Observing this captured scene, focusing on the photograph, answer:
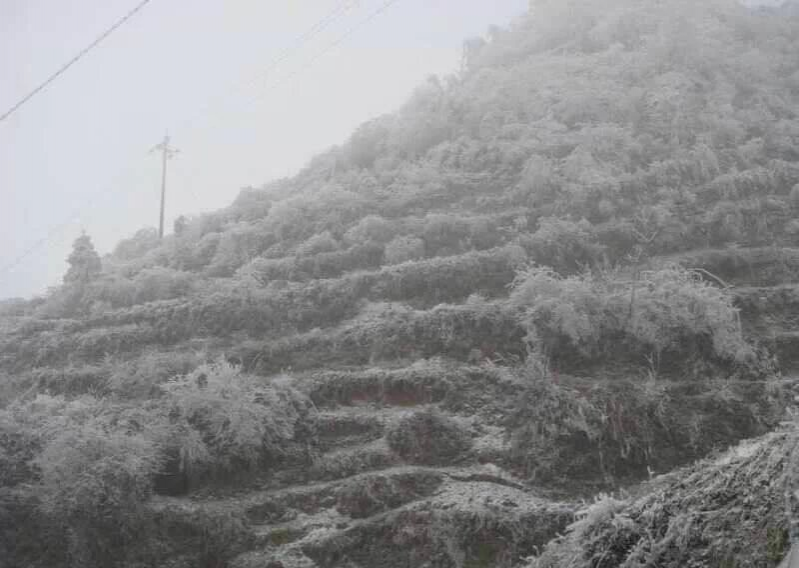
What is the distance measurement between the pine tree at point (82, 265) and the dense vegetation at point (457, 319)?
0.08 meters

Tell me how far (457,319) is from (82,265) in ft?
47.2

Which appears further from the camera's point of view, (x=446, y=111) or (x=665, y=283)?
(x=446, y=111)

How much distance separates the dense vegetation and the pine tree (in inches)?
3.0

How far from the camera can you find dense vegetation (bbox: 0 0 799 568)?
1037 centimetres

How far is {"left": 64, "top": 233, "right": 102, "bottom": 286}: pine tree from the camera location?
21.1 m

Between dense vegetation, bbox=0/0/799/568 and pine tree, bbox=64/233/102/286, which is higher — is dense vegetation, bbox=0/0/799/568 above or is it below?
below

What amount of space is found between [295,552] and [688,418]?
718 cm

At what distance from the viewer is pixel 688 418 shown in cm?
1096

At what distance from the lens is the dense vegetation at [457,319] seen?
10367 millimetres

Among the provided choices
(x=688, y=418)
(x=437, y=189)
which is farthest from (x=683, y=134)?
(x=688, y=418)

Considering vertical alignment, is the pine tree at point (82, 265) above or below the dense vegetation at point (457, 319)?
above

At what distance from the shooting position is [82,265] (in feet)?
69.6

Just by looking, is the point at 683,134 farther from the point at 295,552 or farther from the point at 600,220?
the point at 295,552

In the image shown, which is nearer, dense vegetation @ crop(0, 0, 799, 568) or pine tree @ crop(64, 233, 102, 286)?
dense vegetation @ crop(0, 0, 799, 568)
